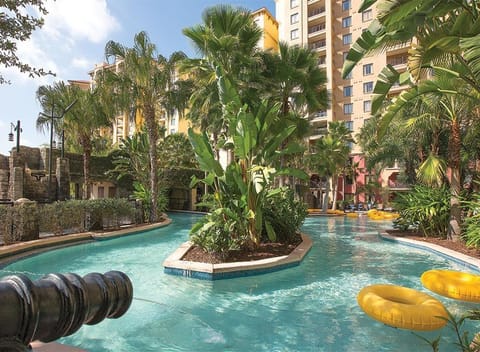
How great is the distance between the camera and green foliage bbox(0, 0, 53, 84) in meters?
6.88

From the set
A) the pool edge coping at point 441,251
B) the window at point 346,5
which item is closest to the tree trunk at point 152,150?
the pool edge coping at point 441,251

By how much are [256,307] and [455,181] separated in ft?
32.1

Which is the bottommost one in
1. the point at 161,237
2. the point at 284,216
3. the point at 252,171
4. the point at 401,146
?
the point at 161,237

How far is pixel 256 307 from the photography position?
626 centimetres

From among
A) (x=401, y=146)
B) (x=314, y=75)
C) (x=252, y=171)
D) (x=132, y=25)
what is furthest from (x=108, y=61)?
→ (x=401, y=146)

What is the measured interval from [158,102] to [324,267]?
43.5 ft

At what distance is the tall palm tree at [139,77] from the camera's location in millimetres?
16781

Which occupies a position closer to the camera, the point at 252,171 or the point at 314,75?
the point at 252,171

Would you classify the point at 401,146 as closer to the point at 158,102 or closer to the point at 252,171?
the point at 252,171

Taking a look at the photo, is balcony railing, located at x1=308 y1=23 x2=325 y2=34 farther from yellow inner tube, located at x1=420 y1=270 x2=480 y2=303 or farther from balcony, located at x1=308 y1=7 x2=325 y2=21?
yellow inner tube, located at x1=420 y1=270 x2=480 y2=303

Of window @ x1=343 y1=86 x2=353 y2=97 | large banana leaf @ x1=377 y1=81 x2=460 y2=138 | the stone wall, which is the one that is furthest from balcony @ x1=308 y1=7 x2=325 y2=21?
large banana leaf @ x1=377 y1=81 x2=460 y2=138

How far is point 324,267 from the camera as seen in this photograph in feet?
31.2

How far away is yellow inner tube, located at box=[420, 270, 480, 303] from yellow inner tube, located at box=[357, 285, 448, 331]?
38.3 inches

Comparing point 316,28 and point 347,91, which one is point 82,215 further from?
point 316,28
